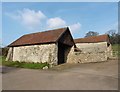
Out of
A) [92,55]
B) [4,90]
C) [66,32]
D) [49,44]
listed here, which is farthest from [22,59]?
[4,90]

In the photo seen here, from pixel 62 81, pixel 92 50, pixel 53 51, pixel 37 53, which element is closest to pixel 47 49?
pixel 53 51

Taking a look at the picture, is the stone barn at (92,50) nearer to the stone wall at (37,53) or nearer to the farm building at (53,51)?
the farm building at (53,51)

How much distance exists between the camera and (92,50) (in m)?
35.6

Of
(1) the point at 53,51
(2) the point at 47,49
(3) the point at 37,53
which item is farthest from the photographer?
(3) the point at 37,53

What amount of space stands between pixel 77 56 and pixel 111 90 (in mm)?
14917

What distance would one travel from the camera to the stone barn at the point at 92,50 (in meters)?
21.5

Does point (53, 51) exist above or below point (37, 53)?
above

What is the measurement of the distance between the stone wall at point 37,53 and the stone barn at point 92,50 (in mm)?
4045

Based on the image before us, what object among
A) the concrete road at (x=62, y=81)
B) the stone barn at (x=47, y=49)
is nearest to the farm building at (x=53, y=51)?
the stone barn at (x=47, y=49)

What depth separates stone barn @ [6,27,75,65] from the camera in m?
20.0

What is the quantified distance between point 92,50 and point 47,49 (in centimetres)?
1773

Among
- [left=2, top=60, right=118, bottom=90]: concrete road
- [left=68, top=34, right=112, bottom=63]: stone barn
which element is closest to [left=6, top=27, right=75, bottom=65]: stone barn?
[left=68, top=34, right=112, bottom=63]: stone barn

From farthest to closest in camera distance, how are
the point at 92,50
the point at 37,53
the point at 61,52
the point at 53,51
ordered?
the point at 92,50, the point at 61,52, the point at 37,53, the point at 53,51

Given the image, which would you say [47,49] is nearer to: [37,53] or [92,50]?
[37,53]
